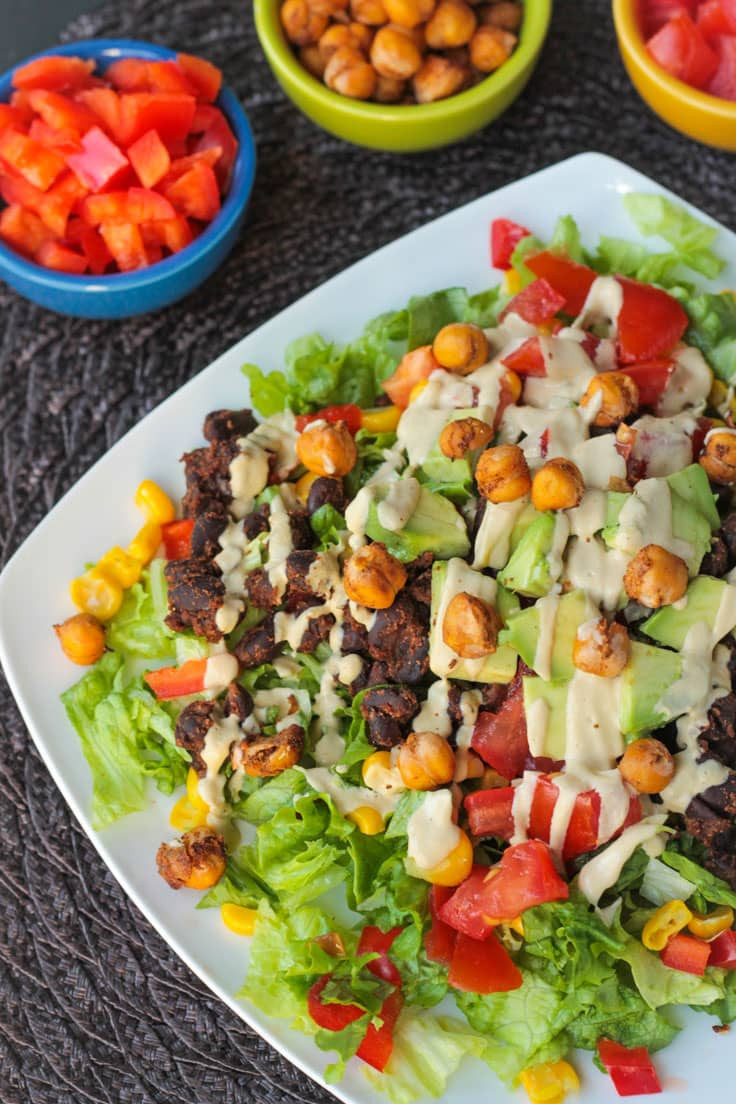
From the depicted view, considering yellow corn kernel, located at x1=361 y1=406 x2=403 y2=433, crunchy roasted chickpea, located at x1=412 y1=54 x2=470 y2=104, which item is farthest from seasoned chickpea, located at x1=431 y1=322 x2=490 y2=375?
crunchy roasted chickpea, located at x1=412 y1=54 x2=470 y2=104

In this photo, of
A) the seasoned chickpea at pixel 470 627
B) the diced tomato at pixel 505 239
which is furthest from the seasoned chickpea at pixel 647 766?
the diced tomato at pixel 505 239

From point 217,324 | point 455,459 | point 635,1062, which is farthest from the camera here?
point 217,324

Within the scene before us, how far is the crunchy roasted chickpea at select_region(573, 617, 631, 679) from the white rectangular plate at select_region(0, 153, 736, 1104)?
2.93 ft

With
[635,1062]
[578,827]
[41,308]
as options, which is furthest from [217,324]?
[635,1062]

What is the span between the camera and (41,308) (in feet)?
13.7

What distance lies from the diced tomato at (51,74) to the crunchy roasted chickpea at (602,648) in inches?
97.5

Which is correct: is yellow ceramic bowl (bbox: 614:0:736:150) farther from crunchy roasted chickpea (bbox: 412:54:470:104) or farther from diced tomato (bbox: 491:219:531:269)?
diced tomato (bbox: 491:219:531:269)

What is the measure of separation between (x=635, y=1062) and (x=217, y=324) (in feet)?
8.45

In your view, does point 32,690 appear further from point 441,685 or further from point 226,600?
point 441,685

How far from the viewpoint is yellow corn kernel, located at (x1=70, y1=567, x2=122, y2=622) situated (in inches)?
133

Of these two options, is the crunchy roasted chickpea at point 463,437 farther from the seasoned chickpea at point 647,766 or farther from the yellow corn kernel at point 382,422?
the seasoned chickpea at point 647,766

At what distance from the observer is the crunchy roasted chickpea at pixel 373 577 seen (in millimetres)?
2982

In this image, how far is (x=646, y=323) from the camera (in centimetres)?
342

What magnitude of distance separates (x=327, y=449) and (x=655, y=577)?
926 mm
